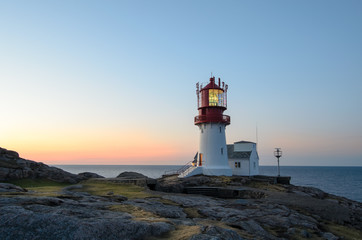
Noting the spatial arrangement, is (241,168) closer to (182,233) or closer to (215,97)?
(215,97)

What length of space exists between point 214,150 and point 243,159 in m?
8.14

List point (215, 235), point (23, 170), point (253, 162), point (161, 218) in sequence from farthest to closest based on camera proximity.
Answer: point (253, 162) → point (23, 170) → point (161, 218) → point (215, 235)

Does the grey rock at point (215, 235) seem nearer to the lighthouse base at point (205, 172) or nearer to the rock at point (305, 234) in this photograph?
the rock at point (305, 234)

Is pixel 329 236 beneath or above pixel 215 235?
beneath

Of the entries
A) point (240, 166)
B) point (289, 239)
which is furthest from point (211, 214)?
point (240, 166)

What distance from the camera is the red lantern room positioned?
43.4 metres

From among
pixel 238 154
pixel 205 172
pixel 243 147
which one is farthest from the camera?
pixel 243 147

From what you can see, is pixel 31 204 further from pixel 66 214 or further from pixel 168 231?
pixel 168 231

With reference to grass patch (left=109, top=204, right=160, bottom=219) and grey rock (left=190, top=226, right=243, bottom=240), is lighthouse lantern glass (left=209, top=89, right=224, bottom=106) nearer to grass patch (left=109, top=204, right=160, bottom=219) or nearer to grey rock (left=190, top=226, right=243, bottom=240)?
grass patch (left=109, top=204, right=160, bottom=219)

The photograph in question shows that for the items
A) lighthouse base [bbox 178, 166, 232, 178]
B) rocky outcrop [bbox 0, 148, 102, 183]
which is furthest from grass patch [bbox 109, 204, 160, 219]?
lighthouse base [bbox 178, 166, 232, 178]

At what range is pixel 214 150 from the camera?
4353cm

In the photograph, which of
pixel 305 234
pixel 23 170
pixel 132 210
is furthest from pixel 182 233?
pixel 23 170

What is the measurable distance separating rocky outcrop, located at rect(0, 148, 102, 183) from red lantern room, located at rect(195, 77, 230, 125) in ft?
70.4

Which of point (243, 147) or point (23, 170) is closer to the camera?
point (23, 170)
